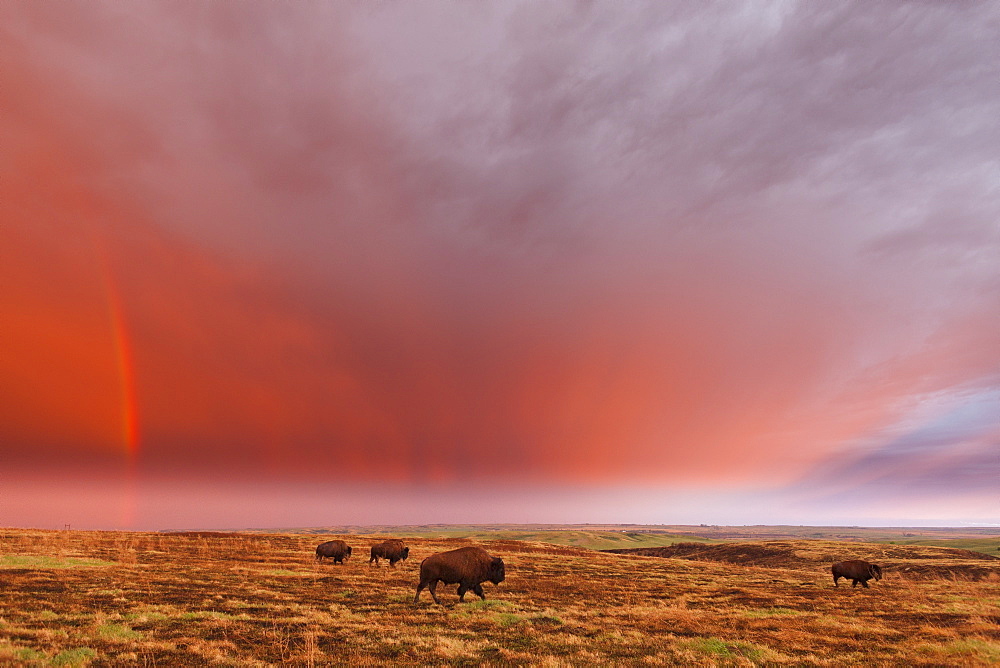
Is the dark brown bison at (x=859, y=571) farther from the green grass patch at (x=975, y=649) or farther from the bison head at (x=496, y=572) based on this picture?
the bison head at (x=496, y=572)

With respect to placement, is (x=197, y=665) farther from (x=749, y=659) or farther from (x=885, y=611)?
(x=885, y=611)

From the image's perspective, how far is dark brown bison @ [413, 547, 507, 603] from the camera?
22.0 metres

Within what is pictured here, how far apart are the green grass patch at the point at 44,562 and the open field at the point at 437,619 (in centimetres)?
9

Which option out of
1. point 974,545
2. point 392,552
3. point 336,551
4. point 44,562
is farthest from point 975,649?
point 974,545

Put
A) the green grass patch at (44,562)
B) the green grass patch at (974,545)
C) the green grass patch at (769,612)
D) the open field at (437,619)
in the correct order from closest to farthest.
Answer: the open field at (437,619) → the green grass patch at (769,612) → the green grass patch at (44,562) → the green grass patch at (974,545)

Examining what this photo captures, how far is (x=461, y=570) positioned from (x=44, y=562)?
26.6 meters

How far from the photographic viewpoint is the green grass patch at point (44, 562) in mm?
27778

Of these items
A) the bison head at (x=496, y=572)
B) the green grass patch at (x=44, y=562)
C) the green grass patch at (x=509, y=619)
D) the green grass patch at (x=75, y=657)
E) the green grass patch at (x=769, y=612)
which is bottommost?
the green grass patch at (x=769, y=612)

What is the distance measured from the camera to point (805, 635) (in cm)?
1806

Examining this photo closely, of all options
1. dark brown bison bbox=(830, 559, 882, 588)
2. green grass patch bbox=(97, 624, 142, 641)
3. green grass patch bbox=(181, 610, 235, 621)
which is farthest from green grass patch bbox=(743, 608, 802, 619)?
green grass patch bbox=(97, 624, 142, 641)

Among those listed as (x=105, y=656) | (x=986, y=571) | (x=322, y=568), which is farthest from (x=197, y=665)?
(x=986, y=571)

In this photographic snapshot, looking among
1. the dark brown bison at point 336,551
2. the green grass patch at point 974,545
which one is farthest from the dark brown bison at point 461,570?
the green grass patch at point 974,545

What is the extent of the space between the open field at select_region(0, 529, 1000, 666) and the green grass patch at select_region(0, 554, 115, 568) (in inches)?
3.6

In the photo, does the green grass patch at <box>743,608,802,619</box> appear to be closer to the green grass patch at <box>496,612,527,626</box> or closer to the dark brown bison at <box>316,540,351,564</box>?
the green grass patch at <box>496,612,527,626</box>
